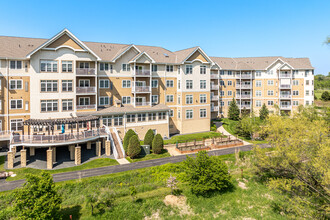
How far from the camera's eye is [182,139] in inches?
1470

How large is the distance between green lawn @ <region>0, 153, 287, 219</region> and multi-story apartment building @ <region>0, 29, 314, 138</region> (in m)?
13.6

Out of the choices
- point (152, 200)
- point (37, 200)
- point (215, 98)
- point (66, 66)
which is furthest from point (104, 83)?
point (215, 98)

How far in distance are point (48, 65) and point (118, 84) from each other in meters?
10.7

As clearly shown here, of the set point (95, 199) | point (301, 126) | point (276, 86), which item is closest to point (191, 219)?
point (95, 199)

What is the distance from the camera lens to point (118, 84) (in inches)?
1464

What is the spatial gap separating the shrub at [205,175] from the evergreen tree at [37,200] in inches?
447

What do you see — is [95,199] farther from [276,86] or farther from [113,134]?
[276,86]

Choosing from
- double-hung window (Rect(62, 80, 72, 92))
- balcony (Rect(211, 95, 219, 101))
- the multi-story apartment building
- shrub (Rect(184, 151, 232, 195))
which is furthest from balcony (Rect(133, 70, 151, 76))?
shrub (Rect(184, 151, 232, 195))

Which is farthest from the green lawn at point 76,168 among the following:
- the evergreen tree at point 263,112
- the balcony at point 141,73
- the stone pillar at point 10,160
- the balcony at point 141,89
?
the evergreen tree at point 263,112

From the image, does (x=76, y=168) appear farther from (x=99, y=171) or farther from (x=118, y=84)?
(x=118, y=84)

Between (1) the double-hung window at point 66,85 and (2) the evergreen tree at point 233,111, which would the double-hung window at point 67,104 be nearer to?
(1) the double-hung window at point 66,85

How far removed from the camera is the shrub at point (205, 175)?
20422 mm

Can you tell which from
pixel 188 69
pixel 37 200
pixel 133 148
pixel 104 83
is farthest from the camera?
pixel 188 69

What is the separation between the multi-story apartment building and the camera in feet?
98.8
